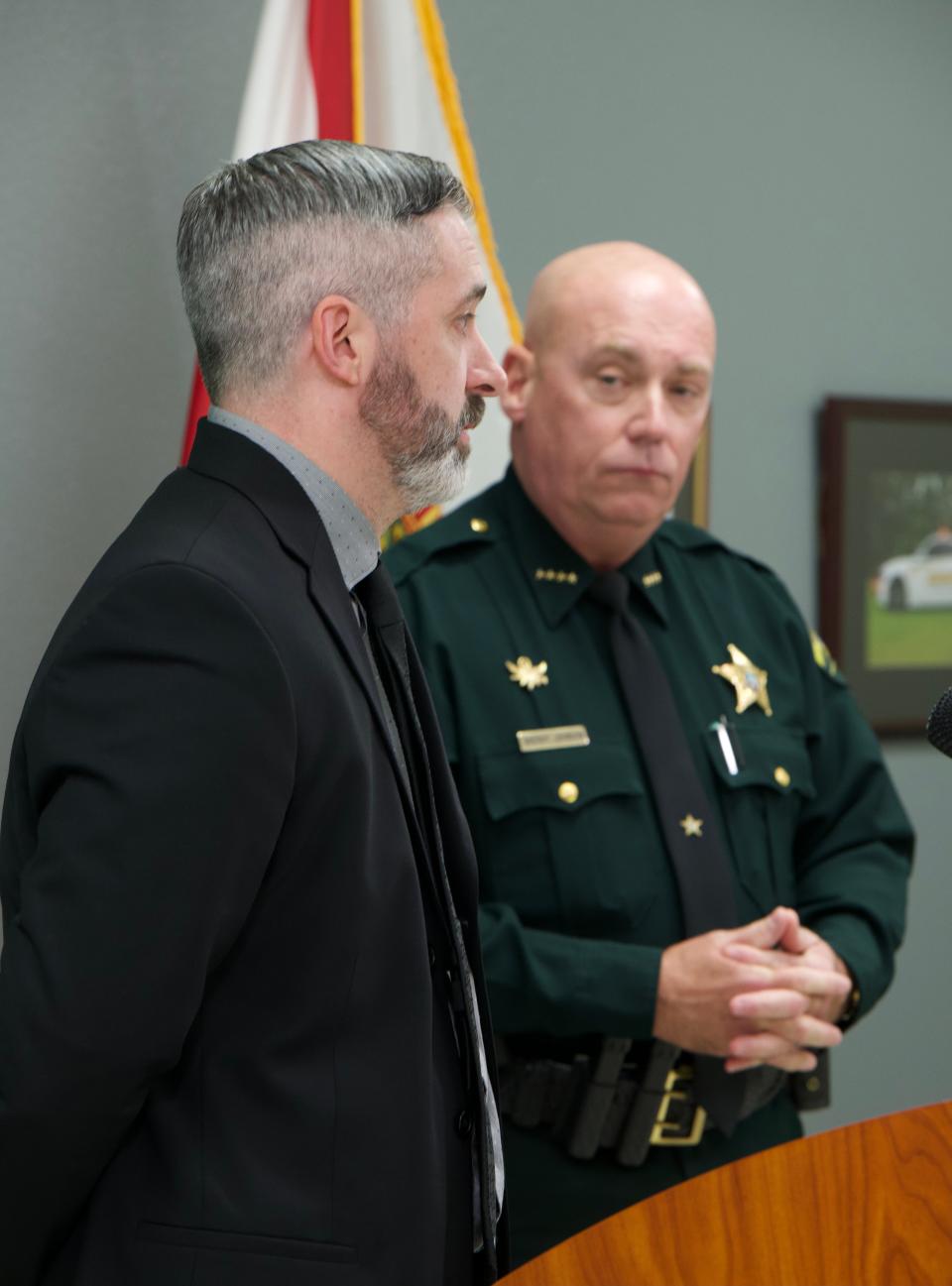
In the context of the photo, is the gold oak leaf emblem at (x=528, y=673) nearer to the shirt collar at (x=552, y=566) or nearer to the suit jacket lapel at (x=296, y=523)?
the shirt collar at (x=552, y=566)

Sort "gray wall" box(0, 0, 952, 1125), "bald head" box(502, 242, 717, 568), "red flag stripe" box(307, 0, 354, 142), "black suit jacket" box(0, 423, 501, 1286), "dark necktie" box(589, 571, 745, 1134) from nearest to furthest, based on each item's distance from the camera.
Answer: "black suit jacket" box(0, 423, 501, 1286)
"dark necktie" box(589, 571, 745, 1134)
"bald head" box(502, 242, 717, 568)
"gray wall" box(0, 0, 952, 1125)
"red flag stripe" box(307, 0, 354, 142)

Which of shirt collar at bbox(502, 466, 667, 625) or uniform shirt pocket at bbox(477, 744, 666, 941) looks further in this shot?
shirt collar at bbox(502, 466, 667, 625)

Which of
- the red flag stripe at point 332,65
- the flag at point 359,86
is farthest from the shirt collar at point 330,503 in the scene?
the red flag stripe at point 332,65

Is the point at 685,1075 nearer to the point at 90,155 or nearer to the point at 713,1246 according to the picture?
the point at 713,1246

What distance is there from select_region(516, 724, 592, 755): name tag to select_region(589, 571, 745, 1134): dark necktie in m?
0.08

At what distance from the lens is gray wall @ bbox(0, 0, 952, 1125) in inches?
79.1

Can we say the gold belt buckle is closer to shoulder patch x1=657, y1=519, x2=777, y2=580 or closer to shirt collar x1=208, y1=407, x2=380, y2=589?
shoulder patch x1=657, y1=519, x2=777, y2=580

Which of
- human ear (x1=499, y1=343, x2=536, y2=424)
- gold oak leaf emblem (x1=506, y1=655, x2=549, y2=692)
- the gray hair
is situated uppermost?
the gray hair

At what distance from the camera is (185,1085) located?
950 mm

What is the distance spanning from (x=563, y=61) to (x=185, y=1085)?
7.42 ft

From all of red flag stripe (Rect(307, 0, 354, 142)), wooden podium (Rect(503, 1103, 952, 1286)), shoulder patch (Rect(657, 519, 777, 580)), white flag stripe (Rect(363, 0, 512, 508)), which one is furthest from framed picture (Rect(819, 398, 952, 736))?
wooden podium (Rect(503, 1103, 952, 1286))

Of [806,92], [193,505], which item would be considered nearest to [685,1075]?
[193,505]

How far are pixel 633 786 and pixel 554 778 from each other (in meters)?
0.11

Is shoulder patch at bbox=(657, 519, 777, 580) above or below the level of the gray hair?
below
